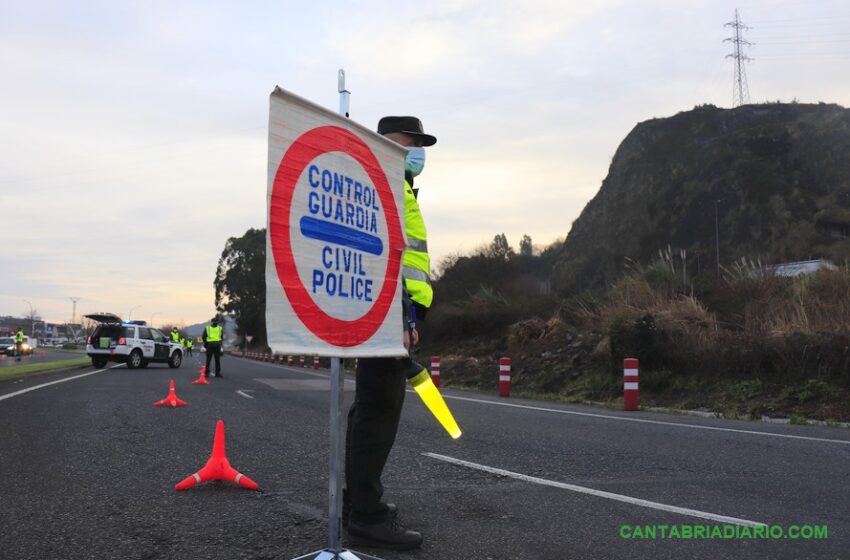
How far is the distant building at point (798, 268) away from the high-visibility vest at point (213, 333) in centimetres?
1518

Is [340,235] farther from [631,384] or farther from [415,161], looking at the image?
[631,384]

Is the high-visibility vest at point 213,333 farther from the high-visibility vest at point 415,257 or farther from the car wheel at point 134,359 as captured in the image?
the high-visibility vest at point 415,257

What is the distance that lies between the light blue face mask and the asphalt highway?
6.29 feet

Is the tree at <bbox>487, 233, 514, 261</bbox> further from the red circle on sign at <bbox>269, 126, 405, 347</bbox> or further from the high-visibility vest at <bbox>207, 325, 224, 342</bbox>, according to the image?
the red circle on sign at <bbox>269, 126, 405, 347</bbox>

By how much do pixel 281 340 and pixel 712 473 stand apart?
13.0 feet

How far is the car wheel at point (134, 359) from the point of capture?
24.0m

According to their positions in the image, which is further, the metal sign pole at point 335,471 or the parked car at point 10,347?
the parked car at point 10,347

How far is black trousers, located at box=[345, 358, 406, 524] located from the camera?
333 cm

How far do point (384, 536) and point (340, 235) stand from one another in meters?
1.53

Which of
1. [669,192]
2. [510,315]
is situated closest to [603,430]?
[510,315]

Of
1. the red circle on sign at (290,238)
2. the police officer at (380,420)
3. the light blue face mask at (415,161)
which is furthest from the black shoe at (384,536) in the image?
the light blue face mask at (415,161)

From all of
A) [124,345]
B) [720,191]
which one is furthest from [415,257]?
[720,191]

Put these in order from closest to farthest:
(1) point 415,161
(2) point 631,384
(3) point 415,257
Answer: (3) point 415,257 → (1) point 415,161 → (2) point 631,384

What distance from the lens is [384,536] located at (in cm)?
326
